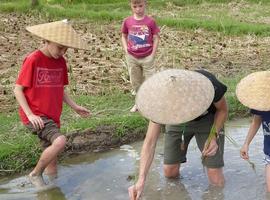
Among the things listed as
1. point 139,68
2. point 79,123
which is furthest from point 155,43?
point 79,123

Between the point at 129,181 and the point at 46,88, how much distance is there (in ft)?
3.42

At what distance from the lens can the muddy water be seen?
14.4 feet

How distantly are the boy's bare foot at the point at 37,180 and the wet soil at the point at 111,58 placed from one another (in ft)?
3.05

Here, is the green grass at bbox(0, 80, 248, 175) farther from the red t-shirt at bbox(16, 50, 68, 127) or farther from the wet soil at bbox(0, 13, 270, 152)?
the red t-shirt at bbox(16, 50, 68, 127)

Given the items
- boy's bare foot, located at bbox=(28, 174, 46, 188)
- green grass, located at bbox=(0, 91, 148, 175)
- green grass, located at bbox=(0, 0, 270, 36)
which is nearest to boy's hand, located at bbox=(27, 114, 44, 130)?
boy's bare foot, located at bbox=(28, 174, 46, 188)

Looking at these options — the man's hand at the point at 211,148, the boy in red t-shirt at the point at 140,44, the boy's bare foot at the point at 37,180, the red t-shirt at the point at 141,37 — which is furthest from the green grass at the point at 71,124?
the man's hand at the point at 211,148

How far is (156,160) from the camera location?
5.26m

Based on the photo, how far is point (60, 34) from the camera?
430 centimetres

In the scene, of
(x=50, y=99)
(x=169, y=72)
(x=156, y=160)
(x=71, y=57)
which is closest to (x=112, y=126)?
(x=156, y=160)

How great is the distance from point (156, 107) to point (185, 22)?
10982 mm

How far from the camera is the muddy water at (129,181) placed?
4.39 metres

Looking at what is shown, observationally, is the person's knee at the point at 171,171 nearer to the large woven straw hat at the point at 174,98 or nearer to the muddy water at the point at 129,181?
the muddy water at the point at 129,181

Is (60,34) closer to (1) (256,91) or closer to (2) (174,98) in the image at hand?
(2) (174,98)

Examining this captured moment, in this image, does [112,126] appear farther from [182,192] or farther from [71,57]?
[71,57]
